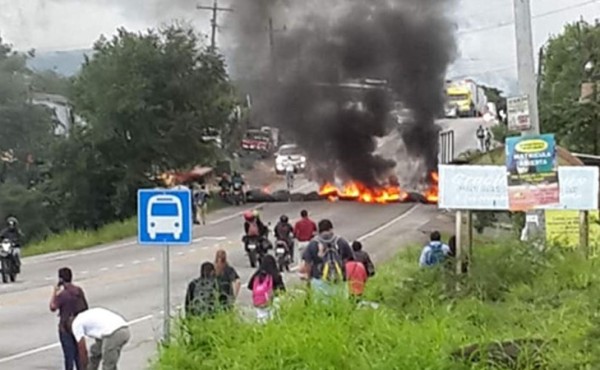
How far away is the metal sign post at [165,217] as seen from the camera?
1162 cm

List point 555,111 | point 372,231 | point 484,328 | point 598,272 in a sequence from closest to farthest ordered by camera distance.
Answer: point 484,328 → point 598,272 → point 555,111 → point 372,231

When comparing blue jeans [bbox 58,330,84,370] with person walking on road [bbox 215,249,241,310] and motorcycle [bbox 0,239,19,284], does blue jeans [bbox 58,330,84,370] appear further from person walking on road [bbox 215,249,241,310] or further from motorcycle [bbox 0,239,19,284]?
motorcycle [bbox 0,239,19,284]

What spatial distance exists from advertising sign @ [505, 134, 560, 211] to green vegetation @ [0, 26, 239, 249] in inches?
1595

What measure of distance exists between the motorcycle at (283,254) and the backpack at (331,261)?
39.1 feet

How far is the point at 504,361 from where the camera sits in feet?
26.2

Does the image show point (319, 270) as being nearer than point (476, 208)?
No

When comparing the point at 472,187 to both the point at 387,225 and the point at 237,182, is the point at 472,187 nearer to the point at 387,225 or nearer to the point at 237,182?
the point at 387,225

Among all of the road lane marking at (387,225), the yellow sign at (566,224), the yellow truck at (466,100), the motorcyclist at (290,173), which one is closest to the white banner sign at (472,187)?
the yellow sign at (566,224)

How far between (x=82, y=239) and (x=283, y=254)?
16.7 metres

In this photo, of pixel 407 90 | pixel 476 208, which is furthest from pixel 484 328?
pixel 407 90

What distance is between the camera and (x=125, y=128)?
53.8 metres

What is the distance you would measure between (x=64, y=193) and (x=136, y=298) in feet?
103

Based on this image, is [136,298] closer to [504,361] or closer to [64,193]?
[504,361]

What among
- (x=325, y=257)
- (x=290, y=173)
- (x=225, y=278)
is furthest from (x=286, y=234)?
(x=290, y=173)
